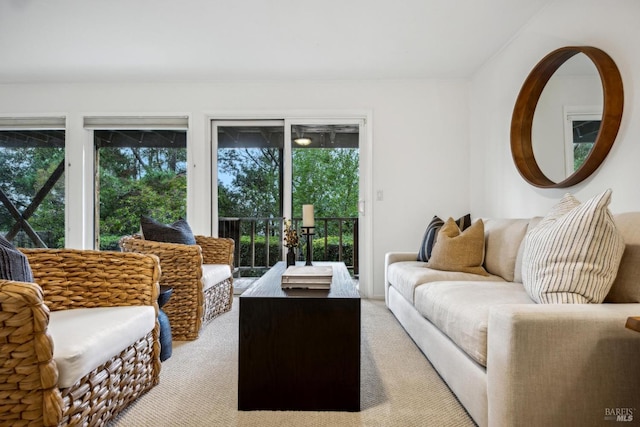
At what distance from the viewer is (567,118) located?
2.54 meters

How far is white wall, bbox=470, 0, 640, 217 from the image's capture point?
204 cm

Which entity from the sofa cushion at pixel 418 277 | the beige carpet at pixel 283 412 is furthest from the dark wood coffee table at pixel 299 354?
the sofa cushion at pixel 418 277

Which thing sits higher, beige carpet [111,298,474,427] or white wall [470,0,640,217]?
white wall [470,0,640,217]

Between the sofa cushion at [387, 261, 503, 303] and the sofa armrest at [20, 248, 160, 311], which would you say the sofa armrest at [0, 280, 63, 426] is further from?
the sofa cushion at [387, 261, 503, 303]

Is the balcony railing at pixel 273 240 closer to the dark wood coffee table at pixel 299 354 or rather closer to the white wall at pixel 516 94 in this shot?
the white wall at pixel 516 94

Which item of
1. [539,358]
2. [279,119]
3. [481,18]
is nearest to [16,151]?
[279,119]

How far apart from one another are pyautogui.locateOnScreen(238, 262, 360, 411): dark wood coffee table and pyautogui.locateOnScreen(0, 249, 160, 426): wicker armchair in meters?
0.51

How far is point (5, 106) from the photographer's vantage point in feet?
14.0

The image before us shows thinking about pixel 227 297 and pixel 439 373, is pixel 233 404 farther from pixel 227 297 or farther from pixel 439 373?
pixel 227 297

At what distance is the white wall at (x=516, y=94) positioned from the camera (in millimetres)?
2045

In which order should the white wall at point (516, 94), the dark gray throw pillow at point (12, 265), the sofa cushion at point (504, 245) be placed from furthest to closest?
the sofa cushion at point (504, 245)
the white wall at point (516, 94)
the dark gray throw pillow at point (12, 265)

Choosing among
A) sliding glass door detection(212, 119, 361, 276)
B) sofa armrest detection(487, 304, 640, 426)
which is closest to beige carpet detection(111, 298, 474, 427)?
sofa armrest detection(487, 304, 640, 426)

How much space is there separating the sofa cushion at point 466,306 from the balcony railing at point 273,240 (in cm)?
212

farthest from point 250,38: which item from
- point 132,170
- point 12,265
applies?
point 12,265
